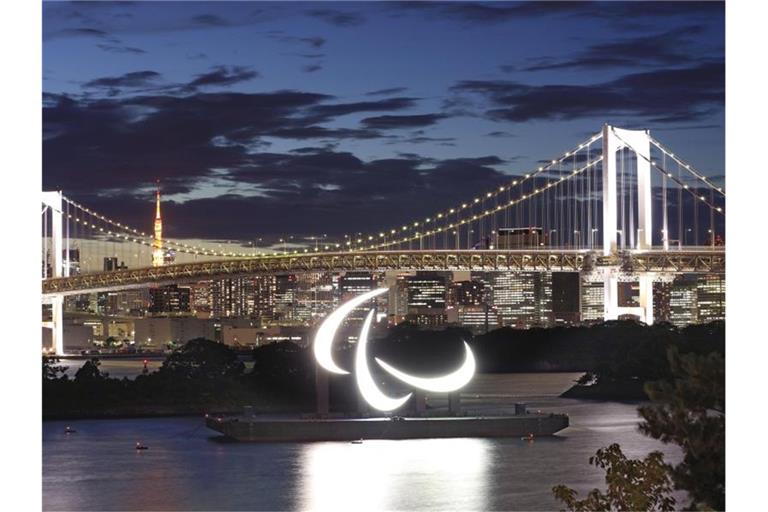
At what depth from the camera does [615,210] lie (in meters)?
27.1

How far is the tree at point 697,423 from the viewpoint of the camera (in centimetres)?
423

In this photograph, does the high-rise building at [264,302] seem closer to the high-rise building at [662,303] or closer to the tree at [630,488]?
the high-rise building at [662,303]

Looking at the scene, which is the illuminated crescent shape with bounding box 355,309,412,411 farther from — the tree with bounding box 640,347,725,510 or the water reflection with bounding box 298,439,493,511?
the tree with bounding box 640,347,725,510

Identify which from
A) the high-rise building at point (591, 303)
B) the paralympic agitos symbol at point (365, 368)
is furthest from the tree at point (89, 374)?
the high-rise building at point (591, 303)

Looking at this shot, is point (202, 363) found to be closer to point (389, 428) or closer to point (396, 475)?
point (389, 428)

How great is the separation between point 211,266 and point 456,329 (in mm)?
14383

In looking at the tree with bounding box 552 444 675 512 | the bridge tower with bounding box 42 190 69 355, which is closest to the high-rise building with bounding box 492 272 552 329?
the bridge tower with bounding box 42 190 69 355

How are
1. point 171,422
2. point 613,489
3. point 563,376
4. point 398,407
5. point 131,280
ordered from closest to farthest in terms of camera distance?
point 613,489, point 398,407, point 171,422, point 131,280, point 563,376

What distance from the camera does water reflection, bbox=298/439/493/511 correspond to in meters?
12.8

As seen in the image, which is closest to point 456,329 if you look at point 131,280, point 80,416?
point 131,280

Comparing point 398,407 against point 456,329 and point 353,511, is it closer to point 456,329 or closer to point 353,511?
point 353,511

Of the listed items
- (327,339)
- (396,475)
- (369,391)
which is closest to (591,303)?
(369,391)

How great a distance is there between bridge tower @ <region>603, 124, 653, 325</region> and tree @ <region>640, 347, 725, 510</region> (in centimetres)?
2152
